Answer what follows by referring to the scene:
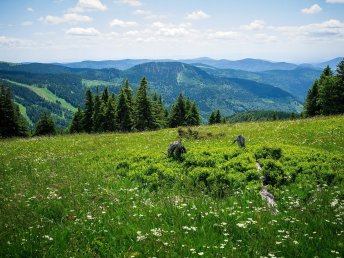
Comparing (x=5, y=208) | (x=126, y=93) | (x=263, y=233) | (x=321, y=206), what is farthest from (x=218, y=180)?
(x=126, y=93)

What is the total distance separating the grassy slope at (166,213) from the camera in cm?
700

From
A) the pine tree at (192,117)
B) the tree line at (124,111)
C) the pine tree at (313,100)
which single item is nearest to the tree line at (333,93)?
the pine tree at (313,100)

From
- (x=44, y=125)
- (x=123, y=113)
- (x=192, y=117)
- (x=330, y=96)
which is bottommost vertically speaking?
(x=44, y=125)

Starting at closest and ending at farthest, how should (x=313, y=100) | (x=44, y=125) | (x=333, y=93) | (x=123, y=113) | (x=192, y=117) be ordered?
(x=333, y=93) → (x=123, y=113) → (x=313, y=100) → (x=44, y=125) → (x=192, y=117)

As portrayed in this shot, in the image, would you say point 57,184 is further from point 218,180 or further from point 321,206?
point 321,206

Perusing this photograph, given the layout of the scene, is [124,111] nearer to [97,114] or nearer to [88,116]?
[97,114]

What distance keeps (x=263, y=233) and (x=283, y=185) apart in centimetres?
500

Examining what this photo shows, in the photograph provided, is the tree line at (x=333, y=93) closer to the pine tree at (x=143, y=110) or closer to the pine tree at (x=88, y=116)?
the pine tree at (x=143, y=110)

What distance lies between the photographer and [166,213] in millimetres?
8945

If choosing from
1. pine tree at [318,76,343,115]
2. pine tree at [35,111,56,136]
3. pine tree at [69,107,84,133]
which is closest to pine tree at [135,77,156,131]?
pine tree at [69,107,84,133]

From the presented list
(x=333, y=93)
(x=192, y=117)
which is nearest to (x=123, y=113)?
(x=192, y=117)

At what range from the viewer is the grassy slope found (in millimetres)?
7004

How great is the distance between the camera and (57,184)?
469 inches

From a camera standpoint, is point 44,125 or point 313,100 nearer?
point 313,100
